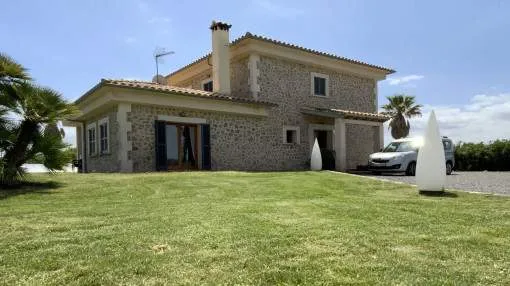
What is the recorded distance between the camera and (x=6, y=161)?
354 inches

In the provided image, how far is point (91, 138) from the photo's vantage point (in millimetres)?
17750

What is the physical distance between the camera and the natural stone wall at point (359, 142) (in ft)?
72.1

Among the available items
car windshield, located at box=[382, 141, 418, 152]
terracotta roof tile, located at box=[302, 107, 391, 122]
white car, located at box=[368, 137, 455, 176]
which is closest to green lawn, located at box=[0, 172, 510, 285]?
white car, located at box=[368, 137, 455, 176]

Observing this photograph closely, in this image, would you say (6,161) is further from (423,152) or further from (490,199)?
(490,199)

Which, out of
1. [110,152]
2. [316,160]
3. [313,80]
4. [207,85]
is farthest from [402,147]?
[110,152]

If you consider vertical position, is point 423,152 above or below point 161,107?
below

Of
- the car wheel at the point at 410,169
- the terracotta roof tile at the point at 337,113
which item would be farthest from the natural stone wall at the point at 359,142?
the car wheel at the point at 410,169

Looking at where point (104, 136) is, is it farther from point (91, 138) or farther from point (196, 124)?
point (196, 124)

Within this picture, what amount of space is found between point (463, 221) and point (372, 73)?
62.0ft

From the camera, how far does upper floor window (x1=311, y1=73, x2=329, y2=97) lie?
2064 cm

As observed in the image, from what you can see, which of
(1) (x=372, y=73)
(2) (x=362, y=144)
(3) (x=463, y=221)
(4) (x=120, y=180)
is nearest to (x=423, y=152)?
(3) (x=463, y=221)

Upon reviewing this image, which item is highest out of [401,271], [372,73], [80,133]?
[372,73]

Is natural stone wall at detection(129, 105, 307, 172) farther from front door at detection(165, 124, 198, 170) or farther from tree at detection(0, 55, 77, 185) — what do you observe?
tree at detection(0, 55, 77, 185)

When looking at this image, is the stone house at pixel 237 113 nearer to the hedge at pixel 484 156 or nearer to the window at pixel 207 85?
the window at pixel 207 85
